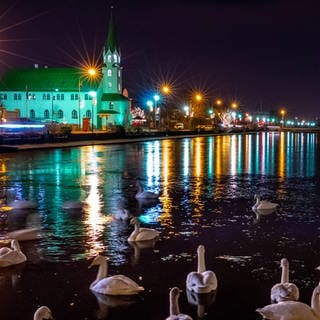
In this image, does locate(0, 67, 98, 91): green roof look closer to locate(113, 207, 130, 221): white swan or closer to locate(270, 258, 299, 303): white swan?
locate(113, 207, 130, 221): white swan

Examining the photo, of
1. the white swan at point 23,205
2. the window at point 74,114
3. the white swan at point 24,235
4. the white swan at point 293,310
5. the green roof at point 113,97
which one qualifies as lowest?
the white swan at point 293,310

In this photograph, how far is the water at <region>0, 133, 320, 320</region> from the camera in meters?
8.36

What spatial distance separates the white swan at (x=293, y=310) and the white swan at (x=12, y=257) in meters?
4.79

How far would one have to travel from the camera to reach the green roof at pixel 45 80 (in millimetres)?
111125

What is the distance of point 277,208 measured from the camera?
53.4 ft

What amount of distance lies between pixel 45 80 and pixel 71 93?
7760 mm

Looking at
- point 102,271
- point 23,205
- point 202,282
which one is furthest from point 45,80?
point 202,282

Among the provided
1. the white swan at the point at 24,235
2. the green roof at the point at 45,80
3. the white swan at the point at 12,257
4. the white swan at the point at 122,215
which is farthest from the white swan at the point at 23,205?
the green roof at the point at 45,80

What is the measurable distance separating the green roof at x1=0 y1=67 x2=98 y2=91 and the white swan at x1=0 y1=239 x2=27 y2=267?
100136 mm

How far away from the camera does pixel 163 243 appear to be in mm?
11906

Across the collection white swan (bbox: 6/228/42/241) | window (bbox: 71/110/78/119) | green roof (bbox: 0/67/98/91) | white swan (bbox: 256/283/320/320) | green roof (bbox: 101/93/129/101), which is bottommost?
white swan (bbox: 256/283/320/320)

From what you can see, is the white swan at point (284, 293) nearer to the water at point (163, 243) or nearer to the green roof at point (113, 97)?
the water at point (163, 243)

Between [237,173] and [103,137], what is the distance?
1505 inches

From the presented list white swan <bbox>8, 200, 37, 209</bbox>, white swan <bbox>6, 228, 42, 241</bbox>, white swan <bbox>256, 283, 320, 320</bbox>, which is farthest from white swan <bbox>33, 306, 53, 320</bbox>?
white swan <bbox>8, 200, 37, 209</bbox>
